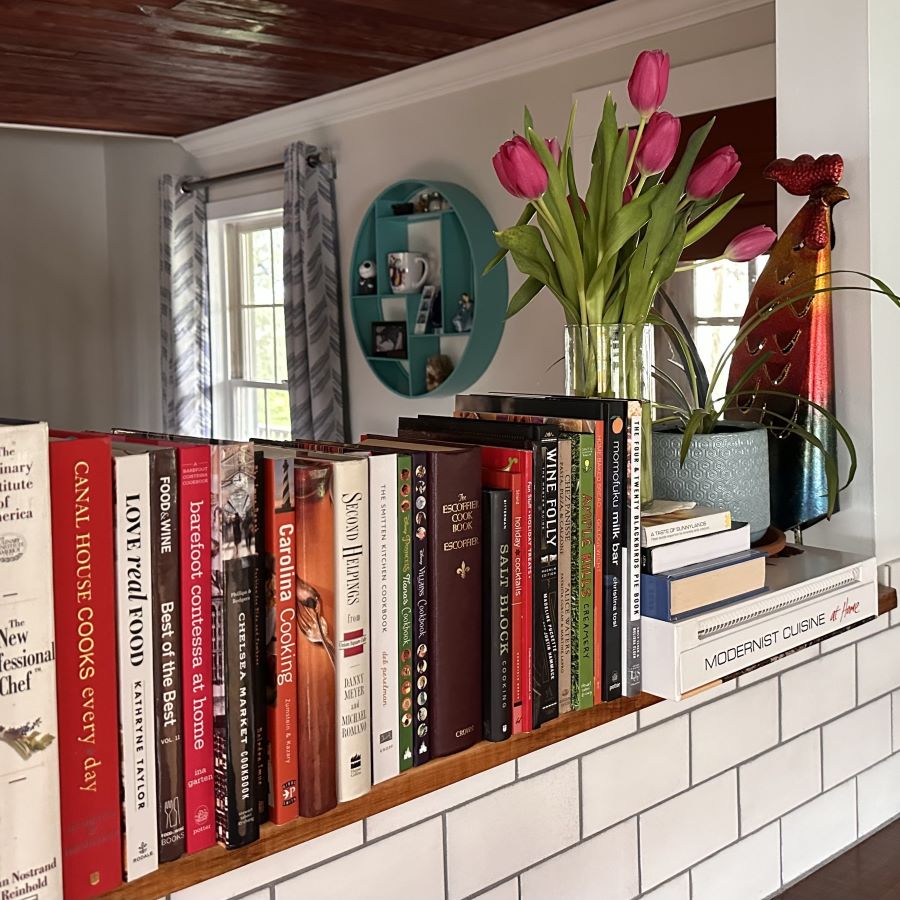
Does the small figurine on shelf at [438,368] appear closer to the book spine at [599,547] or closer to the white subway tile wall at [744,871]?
the white subway tile wall at [744,871]

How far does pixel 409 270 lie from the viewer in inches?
151

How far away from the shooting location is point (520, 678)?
2.80 ft

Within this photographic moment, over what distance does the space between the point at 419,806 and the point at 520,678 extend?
5.4 inches

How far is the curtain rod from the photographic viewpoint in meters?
4.19

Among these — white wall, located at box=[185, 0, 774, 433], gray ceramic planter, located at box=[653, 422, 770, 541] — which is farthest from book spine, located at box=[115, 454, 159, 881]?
white wall, located at box=[185, 0, 774, 433]

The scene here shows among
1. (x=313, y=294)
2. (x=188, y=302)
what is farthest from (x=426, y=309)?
(x=188, y=302)

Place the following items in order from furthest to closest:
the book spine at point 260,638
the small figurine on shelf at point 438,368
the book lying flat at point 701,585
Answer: the small figurine on shelf at point 438,368 → the book lying flat at point 701,585 → the book spine at point 260,638

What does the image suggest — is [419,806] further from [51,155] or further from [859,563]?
[51,155]

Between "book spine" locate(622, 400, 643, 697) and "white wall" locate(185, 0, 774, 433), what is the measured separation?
7.34ft

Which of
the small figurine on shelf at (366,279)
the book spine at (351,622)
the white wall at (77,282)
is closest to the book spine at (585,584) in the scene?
the book spine at (351,622)

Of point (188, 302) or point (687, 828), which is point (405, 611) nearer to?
point (687, 828)

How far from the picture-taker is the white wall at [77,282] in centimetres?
555

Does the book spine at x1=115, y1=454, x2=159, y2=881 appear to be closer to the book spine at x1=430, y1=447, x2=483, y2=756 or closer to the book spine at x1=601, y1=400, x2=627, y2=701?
the book spine at x1=430, y1=447, x2=483, y2=756

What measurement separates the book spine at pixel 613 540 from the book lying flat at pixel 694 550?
0.13 feet
